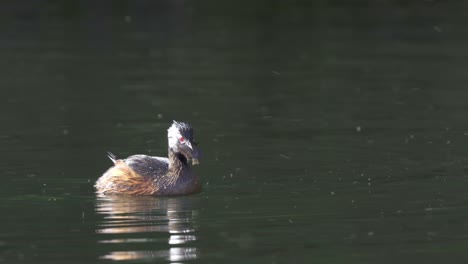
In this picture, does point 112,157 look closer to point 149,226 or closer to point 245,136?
point 149,226

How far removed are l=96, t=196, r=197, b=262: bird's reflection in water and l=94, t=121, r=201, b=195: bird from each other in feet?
0.50

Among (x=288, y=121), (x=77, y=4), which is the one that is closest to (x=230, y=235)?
(x=288, y=121)

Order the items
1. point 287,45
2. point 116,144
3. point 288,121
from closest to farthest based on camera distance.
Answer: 1. point 116,144
2. point 288,121
3. point 287,45

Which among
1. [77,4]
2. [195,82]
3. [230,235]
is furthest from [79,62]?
[230,235]

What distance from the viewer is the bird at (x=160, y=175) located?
602 inches

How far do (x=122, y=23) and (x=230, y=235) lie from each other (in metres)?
23.9

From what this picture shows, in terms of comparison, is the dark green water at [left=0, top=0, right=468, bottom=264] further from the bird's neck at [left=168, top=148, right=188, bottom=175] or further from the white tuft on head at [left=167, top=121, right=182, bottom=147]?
the white tuft on head at [left=167, top=121, right=182, bottom=147]

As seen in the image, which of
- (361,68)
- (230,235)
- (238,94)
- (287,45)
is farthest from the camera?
(287,45)

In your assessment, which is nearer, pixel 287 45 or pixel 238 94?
pixel 238 94

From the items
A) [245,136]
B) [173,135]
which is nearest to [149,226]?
[173,135]

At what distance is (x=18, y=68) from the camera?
26.5 meters

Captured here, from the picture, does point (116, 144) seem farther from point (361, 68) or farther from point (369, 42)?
point (369, 42)

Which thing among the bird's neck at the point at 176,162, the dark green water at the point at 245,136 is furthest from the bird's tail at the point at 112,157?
the bird's neck at the point at 176,162

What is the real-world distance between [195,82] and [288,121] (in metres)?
4.71
